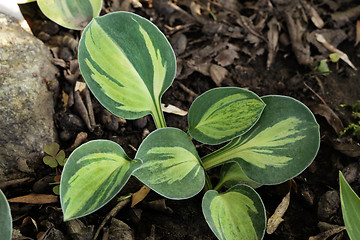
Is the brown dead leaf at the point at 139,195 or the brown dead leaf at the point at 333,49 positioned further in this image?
the brown dead leaf at the point at 333,49

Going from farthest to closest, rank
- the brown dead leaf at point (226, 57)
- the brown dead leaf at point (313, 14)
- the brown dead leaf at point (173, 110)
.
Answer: the brown dead leaf at point (313, 14) → the brown dead leaf at point (226, 57) → the brown dead leaf at point (173, 110)

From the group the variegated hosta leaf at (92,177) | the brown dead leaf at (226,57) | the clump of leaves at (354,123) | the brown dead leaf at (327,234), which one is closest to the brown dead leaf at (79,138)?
the variegated hosta leaf at (92,177)

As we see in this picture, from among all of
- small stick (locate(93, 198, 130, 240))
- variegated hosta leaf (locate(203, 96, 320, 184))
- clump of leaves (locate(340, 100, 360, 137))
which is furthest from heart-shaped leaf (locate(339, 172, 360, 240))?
small stick (locate(93, 198, 130, 240))

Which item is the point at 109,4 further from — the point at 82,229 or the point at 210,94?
the point at 82,229

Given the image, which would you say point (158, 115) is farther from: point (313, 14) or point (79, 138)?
point (313, 14)

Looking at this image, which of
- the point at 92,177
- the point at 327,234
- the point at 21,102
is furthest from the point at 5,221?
the point at 327,234

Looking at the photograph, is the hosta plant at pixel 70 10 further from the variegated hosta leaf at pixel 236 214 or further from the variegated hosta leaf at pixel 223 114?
the variegated hosta leaf at pixel 236 214
